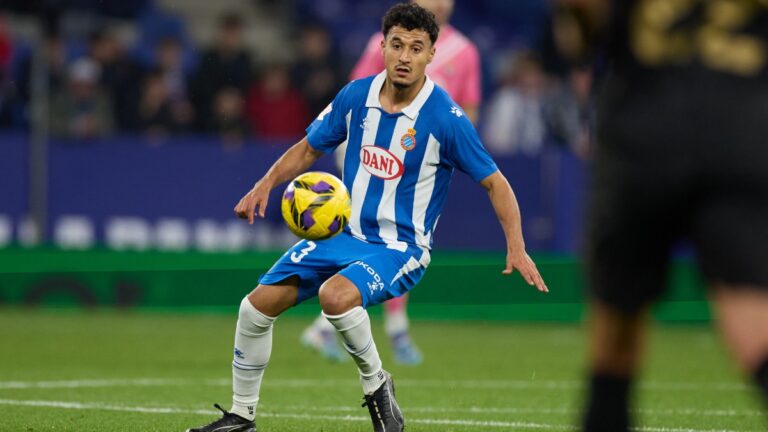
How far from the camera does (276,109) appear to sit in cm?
1478

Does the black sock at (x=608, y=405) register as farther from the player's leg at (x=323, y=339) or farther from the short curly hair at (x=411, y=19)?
the player's leg at (x=323, y=339)

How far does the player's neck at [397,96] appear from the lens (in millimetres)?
6461

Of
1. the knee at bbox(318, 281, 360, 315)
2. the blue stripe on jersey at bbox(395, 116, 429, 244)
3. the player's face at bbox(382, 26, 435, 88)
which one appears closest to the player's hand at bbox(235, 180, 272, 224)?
the knee at bbox(318, 281, 360, 315)

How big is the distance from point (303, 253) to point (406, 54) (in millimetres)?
1095

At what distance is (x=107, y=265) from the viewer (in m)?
13.7

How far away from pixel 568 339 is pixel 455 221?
2255mm

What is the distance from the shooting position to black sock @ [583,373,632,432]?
354 cm

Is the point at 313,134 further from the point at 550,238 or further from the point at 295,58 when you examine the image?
the point at 295,58

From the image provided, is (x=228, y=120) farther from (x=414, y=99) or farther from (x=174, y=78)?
(x=414, y=99)

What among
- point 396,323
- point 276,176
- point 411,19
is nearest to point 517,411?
point 276,176

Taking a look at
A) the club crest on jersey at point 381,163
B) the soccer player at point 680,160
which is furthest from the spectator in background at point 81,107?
the soccer player at point 680,160

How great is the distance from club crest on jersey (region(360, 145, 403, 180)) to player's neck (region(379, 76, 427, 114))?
0.20 metres

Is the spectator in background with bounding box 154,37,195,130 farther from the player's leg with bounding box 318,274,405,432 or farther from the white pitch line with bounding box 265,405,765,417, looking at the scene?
the player's leg with bounding box 318,274,405,432

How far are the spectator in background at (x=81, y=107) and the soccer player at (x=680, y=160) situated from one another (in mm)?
10865
